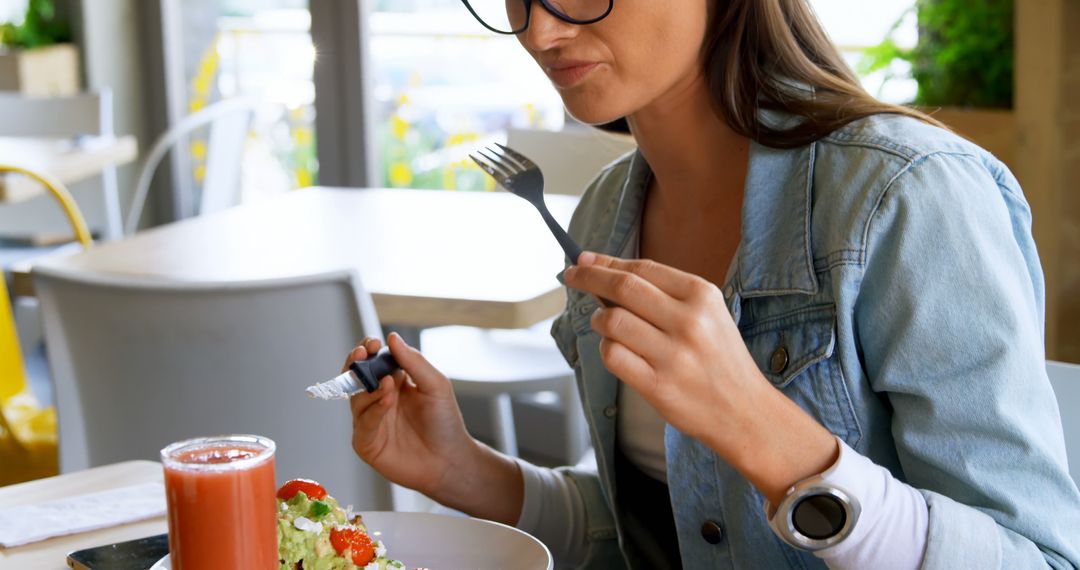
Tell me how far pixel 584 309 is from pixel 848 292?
16.0 inches

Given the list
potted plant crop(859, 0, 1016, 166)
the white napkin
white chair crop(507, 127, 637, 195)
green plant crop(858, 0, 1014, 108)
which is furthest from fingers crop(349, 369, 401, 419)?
green plant crop(858, 0, 1014, 108)

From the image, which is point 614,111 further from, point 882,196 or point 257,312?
point 257,312

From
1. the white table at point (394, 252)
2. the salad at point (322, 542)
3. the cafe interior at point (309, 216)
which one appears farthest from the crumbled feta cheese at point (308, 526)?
the white table at point (394, 252)

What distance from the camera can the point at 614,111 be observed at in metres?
1.19

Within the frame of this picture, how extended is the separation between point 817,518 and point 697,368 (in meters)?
0.15

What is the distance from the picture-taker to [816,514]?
3.07 ft

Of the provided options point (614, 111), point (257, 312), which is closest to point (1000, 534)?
point (614, 111)

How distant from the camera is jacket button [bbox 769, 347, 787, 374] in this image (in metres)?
1.14

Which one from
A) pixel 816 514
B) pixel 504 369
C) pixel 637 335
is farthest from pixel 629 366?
pixel 504 369

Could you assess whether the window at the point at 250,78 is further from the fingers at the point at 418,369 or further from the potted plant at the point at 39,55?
the fingers at the point at 418,369

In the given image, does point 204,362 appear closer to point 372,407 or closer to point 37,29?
point 372,407

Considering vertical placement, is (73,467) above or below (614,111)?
below

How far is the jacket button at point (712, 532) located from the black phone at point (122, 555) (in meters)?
0.48

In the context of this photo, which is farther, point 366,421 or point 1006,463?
point 366,421
